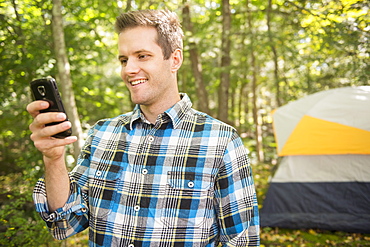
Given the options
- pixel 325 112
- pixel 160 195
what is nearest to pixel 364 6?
pixel 325 112

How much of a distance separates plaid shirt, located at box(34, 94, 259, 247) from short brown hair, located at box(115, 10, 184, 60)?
1.24 feet

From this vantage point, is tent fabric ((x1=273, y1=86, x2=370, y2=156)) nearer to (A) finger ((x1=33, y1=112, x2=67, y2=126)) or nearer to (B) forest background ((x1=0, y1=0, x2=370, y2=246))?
(B) forest background ((x1=0, y1=0, x2=370, y2=246))

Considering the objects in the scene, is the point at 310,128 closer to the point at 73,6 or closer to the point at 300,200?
the point at 300,200

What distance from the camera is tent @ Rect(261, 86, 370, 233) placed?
4492 millimetres

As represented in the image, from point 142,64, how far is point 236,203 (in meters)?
0.91

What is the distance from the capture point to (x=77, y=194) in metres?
1.47

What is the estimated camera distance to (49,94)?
116 cm

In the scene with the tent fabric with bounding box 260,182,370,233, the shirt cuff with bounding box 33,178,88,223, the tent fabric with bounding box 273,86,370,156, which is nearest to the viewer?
the shirt cuff with bounding box 33,178,88,223

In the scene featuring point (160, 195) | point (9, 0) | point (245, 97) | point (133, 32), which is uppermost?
point (9, 0)

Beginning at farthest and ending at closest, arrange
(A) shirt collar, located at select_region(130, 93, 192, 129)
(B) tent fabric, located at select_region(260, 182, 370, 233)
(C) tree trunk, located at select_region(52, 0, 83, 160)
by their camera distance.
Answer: (B) tent fabric, located at select_region(260, 182, 370, 233) → (C) tree trunk, located at select_region(52, 0, 83, 160) → (A) shirt collar, located at select_region(130, 93, 192, 129)

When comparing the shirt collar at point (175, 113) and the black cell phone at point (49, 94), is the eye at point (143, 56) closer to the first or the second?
the shirt collar at point (175, 113)

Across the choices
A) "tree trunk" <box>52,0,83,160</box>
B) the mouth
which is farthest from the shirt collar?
"tree trunk" <box>52,0,83,160</box>

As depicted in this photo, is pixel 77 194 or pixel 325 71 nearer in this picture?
pixel 77 194

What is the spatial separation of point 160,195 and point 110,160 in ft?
1.20
